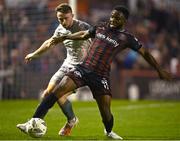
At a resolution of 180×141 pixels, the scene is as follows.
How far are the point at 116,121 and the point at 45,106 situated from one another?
4622 mm

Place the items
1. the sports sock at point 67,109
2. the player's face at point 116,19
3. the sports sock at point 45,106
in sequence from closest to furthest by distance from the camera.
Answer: the sports sock at point 45,106 < the player's face at point 116,19 < the sports sock at point 67,109

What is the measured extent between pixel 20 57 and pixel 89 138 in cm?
1297

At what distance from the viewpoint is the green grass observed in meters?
11.9

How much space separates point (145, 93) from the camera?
2455 cm

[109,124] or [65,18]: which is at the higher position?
[65,18]

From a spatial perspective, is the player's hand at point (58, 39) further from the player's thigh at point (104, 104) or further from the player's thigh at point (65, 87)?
the player's thigh at point (104, 104)

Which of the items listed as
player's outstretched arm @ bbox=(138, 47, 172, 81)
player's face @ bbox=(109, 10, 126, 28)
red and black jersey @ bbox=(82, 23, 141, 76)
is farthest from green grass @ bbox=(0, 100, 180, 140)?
player's face @ bbox=(109, 10, 126, 28)

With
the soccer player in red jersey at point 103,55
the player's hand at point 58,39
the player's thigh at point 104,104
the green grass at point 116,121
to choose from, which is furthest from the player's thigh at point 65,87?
the green grass at point 116,121

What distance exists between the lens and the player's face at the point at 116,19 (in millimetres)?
10992

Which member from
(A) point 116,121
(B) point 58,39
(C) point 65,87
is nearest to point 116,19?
(B) point 58,39

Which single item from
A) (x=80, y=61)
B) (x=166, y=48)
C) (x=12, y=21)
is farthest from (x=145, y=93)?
(x=80, y=61)

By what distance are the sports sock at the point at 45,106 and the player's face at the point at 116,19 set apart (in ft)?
4.61

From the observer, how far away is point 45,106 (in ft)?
35.8

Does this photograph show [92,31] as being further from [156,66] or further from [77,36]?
[156,66]
